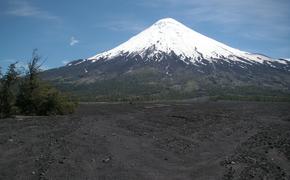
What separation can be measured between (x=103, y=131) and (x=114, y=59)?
557 ft

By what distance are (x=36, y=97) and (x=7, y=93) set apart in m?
2.96

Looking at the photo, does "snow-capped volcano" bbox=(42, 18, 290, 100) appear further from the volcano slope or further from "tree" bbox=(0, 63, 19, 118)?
the volcano slope

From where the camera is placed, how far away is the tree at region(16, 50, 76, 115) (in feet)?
99.6

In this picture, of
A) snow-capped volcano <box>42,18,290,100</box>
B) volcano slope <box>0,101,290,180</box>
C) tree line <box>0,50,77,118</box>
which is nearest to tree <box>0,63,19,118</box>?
tree line <box>0,50,77,118</box>

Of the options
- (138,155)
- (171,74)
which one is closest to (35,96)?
(138,155)

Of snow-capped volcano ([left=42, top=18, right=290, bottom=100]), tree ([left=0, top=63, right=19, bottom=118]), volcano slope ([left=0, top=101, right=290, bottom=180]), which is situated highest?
snow-capped volcano ([left=42, top=18, right=290, bottom=100])

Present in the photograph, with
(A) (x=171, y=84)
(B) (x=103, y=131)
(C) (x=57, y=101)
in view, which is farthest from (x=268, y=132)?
(A) (x=171, y=84)

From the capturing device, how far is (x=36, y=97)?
30312 millimetres

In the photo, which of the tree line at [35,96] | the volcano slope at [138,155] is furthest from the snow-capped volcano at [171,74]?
the volcano slope at [138,155]

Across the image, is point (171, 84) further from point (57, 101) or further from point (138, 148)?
point (138, 148)

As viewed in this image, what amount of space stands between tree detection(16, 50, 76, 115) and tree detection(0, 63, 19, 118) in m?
2.11

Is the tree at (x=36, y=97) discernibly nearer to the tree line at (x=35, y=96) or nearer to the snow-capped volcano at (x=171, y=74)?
the tree line at (x=35, y=96)

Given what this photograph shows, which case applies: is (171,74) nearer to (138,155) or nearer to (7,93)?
(7,93)

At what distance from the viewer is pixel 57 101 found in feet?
102
